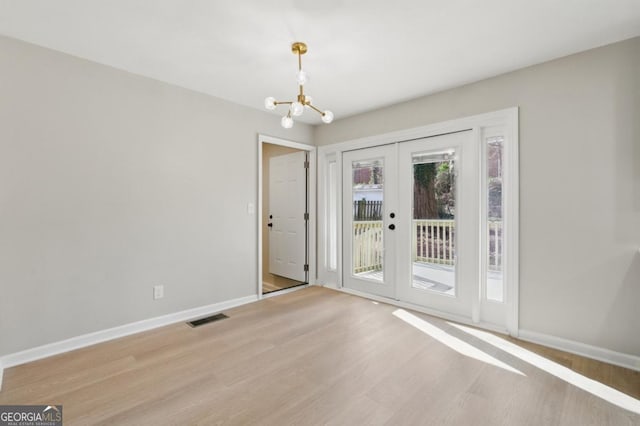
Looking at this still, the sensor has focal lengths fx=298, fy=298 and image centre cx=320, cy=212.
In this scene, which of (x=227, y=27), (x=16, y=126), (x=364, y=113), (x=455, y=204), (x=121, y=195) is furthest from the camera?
(x=364, y=113)

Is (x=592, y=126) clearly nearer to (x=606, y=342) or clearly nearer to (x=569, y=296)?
(x=569, y=296)

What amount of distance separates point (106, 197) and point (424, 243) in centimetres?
332

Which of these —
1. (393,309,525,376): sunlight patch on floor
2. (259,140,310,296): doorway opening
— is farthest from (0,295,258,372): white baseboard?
(393,309,525,376): sunlight patch on floor

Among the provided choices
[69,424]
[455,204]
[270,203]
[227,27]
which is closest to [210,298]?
[69,424]

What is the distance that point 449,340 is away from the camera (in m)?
2.72

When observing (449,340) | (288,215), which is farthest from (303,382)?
(288,215)

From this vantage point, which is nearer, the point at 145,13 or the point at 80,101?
the point at 145,13

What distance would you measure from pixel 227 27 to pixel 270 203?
333 centimetres

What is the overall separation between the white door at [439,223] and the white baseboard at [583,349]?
53 cm

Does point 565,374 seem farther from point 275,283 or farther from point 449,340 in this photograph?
point 275,283

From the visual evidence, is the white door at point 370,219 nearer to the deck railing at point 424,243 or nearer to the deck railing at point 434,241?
the deck railing at point 424,243

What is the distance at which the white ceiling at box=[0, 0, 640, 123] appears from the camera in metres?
1.94

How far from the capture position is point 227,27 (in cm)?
215

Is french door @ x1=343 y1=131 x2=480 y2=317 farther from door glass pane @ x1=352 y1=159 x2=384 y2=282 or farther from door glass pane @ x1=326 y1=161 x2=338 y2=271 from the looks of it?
door glass pane @ x1=326 y1=161 x2=338 y2=271
